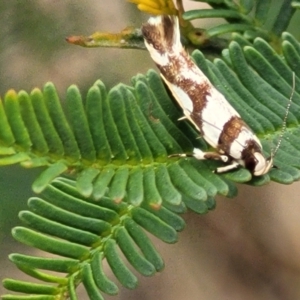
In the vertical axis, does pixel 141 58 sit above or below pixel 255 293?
above

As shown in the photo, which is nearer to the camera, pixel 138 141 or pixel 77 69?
pixel 138 141

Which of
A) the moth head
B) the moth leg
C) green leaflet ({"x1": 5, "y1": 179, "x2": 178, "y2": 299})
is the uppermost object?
the moth head

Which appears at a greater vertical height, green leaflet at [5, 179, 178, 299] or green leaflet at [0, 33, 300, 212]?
green leaflet at [0, 33, 300, 212]

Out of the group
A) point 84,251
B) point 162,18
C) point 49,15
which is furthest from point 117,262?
point 49,15

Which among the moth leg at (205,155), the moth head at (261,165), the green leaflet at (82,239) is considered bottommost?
the green leaflet at (82,239)

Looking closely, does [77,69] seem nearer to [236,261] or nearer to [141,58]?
[141,58]
